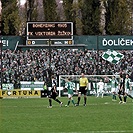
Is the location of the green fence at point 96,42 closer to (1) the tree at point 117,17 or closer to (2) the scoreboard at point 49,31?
(1) the tree at point 117,17

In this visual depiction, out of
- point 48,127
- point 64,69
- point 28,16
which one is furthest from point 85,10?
point 48,127

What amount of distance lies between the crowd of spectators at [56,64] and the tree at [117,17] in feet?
25.9

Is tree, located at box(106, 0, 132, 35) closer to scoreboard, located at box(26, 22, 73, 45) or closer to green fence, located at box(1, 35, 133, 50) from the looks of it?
green fence, located at box(1, 35, 133, 50)

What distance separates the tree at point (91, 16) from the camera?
2456 inches

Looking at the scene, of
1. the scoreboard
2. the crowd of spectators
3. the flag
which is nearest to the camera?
the crowd of spectators

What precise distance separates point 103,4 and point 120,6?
2386mm

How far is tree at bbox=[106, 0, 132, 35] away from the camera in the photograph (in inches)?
2406

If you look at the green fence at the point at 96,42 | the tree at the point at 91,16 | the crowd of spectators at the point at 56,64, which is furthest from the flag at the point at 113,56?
the tree at the point at 91,16

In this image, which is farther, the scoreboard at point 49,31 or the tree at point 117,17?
the tree at point 117,17

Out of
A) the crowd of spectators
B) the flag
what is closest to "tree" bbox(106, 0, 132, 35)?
the crowd of spectators

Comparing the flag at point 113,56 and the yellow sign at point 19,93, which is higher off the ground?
the flag at point 113,56

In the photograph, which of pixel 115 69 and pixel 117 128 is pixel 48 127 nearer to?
pixel 117 128

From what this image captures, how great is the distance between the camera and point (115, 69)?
49812 mm

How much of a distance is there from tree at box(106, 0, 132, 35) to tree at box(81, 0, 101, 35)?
1.11m
